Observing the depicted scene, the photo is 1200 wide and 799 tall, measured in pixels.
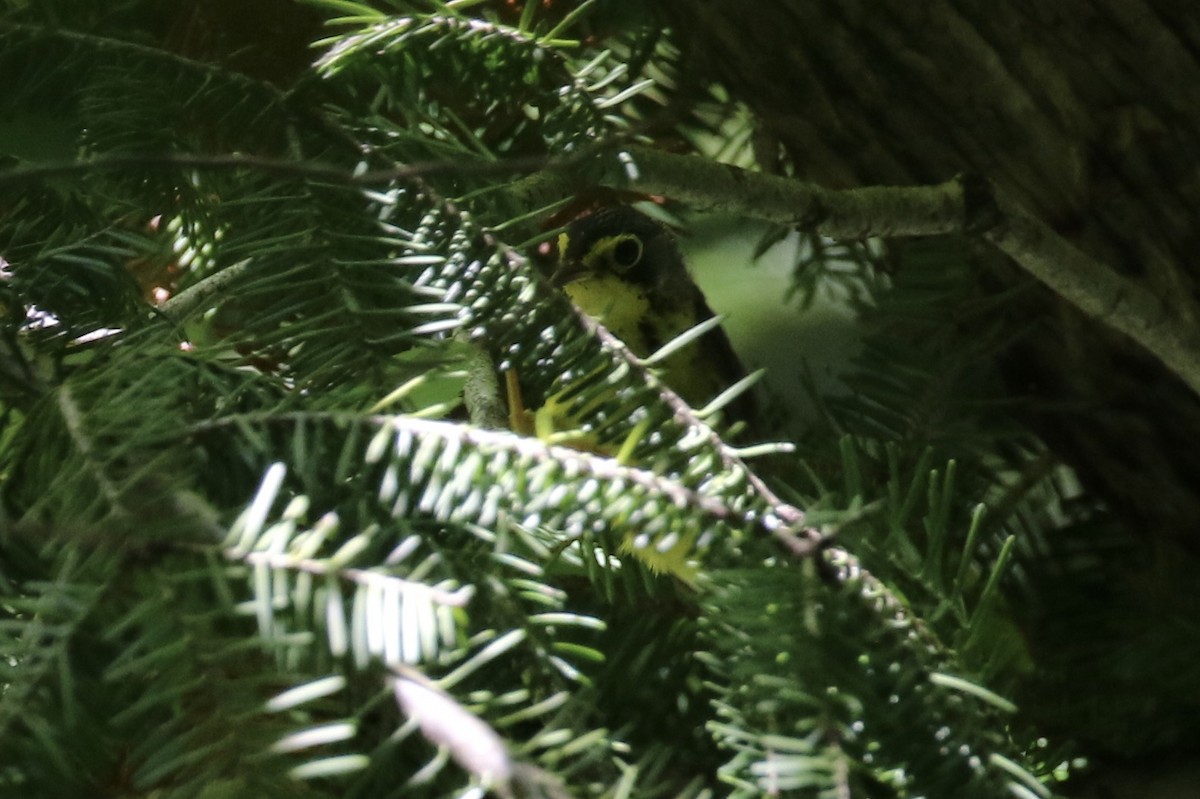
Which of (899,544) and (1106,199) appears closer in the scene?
(899,544)

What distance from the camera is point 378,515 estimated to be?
294 millimetres

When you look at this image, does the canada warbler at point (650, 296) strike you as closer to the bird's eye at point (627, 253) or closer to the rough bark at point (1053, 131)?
the bird's eye at point (627, 253)

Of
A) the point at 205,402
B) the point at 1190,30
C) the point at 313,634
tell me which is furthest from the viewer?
the point at 1190,30

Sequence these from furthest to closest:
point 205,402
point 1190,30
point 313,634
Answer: point 1190,30
point 205,402
point 313,634

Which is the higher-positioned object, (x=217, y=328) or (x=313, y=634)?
(x=217, y=328)

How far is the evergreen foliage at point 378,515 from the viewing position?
225 millimetres

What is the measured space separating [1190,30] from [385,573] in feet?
1.56

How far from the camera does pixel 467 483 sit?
275 millimetres

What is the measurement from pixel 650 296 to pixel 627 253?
0.17 ft

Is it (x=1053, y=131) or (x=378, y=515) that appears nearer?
(x=378, y=515)

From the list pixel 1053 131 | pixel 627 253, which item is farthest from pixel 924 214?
pixel 627 253

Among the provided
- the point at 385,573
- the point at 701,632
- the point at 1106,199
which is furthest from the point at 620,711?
the point at 1106,199

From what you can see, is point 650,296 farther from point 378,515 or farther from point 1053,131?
point 378,515

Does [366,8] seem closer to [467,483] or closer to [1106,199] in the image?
[467,483]
